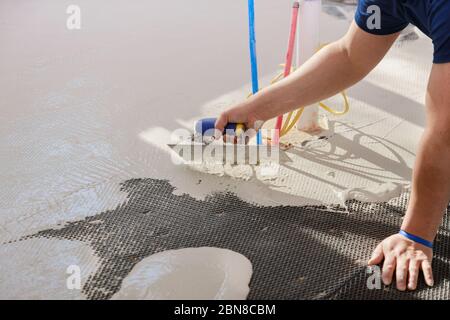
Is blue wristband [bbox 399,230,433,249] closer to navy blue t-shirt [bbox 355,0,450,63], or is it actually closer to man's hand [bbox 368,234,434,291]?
man's hand [bbox 368,234,434,291]

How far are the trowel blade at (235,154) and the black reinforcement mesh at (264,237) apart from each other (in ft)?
0.66

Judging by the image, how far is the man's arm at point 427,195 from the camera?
1425mm

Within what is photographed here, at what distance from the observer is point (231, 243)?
5.66ft

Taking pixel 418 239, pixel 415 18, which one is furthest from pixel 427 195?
pixel 415 18

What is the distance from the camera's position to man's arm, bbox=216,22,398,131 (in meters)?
1.72

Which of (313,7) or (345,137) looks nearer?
(313,7)

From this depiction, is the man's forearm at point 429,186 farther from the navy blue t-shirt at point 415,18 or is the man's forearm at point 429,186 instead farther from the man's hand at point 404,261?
the navy blue t-shirt at point 415,18

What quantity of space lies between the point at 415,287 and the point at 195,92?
134cm

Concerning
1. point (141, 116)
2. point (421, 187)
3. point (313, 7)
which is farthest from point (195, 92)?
point (421, 187)

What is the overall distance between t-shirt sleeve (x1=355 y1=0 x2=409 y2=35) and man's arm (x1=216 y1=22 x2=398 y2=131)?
50 mm

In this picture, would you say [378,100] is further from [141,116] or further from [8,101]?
[8,101]
